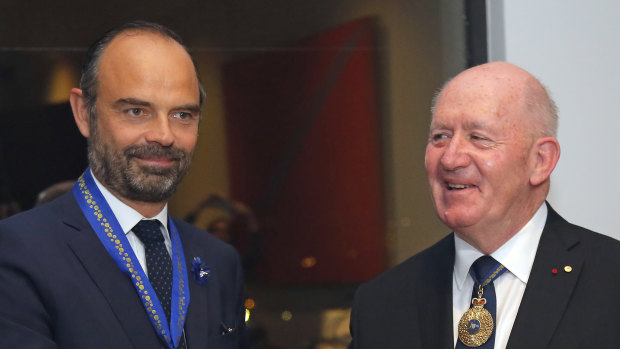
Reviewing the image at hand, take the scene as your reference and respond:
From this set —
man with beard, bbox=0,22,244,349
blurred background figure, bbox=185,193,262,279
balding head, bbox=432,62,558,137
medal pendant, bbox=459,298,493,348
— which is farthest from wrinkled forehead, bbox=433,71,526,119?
blurred background figure, bbox=185,193,262,279

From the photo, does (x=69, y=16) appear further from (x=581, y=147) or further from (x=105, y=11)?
(x=581, y=147)

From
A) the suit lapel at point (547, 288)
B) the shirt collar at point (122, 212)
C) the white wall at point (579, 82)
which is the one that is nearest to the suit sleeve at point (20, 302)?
the shirt collar at point (122, 212)

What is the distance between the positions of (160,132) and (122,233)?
0.35 meters

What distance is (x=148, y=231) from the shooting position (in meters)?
2.70

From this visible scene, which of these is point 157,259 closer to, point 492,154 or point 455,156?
point 455,156

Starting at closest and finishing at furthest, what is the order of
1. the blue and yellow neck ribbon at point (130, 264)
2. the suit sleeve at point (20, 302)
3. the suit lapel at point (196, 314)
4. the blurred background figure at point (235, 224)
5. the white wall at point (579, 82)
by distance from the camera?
the suit sleeve at point (20, 302) → the blue and yellow neck ribbon at point (130, 264) → the suit lapel at point (196, 314) → the blurred background figure at point (235, 224) → the white wall at point (579, 82)

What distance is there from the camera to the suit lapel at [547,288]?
2.38m

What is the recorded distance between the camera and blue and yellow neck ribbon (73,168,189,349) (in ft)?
8.41

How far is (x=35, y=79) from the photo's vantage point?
11.8 feet

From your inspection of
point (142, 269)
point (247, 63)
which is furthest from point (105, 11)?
point (142, 269)

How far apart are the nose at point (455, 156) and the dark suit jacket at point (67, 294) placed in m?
0.96

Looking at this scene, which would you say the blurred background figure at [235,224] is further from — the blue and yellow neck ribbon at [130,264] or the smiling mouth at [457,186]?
the smiling mouth at [457,186]

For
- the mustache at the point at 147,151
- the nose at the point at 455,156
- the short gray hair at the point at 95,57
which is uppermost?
the short gray hair at the point at 95,57

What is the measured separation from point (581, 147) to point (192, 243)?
2.13 m
